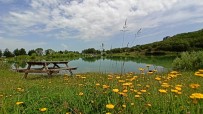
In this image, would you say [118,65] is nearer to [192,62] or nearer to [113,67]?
[113,67]

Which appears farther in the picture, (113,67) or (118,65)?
(118,65)

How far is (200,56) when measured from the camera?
603 inches

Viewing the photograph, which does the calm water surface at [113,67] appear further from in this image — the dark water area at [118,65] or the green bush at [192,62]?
the green bush at [192,62]

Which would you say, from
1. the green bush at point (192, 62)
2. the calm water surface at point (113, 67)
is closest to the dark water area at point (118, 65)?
the calm water surface at point (113, 67)

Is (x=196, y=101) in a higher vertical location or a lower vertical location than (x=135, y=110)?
higher

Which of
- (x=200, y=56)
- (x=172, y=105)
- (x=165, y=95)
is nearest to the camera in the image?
(x=172, y=105)

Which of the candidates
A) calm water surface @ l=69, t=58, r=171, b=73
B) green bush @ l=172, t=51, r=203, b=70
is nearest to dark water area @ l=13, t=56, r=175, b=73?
calm water surface @ l=69, t=58, r=171, b=73

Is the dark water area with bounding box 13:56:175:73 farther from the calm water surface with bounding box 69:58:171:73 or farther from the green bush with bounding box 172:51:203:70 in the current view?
the green bush with bounding box 172:51:203:70

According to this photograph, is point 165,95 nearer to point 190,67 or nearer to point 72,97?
point 72,97

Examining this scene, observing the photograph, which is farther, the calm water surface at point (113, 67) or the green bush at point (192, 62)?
the green bush at point (192, 62)

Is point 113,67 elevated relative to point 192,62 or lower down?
elevated

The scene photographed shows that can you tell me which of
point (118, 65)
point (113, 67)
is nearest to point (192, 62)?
point (118, 65)

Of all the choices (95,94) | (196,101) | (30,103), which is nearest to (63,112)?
(95,94)

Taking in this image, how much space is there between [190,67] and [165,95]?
39.7 feet
